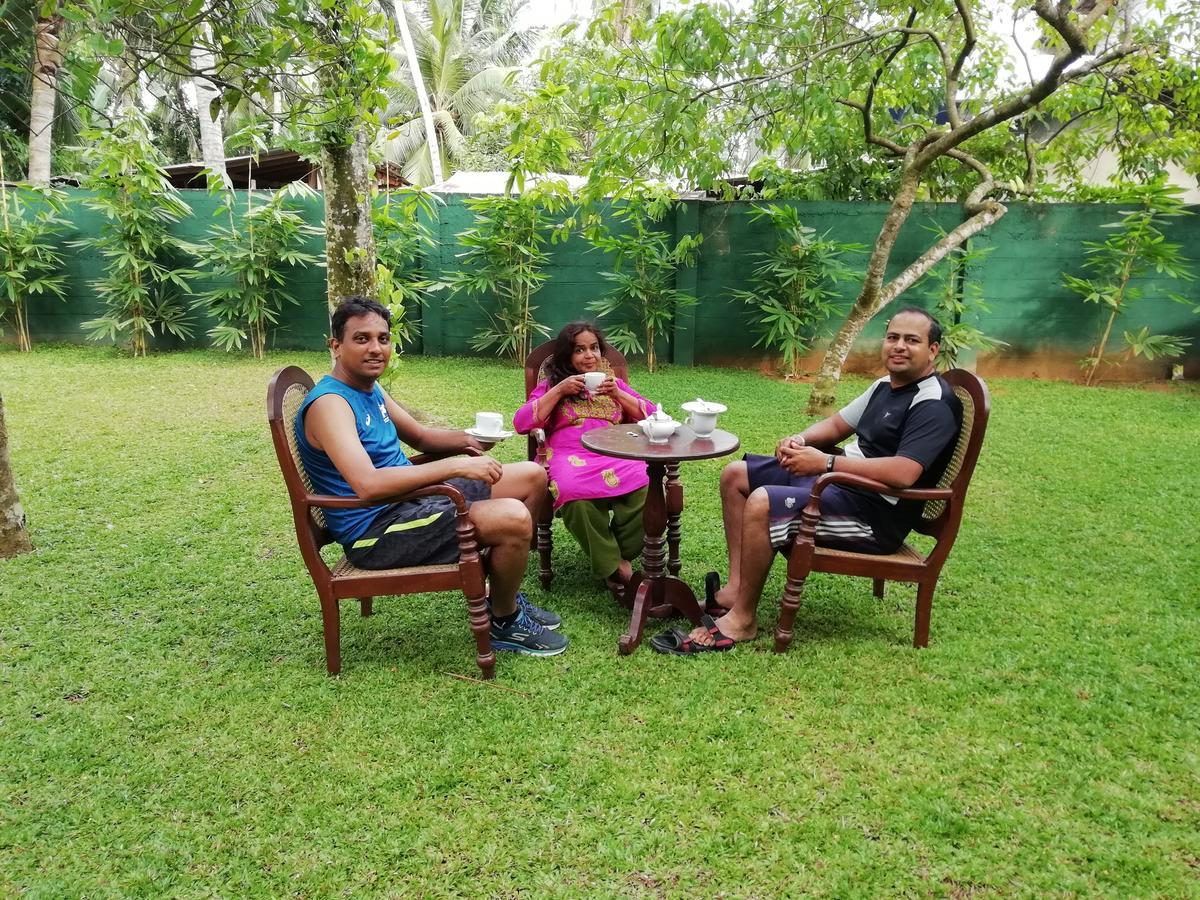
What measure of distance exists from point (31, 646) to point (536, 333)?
5926 mm

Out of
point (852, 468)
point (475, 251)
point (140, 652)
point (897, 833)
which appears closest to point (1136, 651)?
point (852, 468)

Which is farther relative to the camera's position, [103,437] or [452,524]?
[103,437]

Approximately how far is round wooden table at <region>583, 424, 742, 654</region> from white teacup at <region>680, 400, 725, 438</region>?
1.2 inches

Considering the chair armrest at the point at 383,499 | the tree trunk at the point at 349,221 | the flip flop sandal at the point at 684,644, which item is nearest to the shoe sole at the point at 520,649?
the flip flop sandal at the point at 684,644

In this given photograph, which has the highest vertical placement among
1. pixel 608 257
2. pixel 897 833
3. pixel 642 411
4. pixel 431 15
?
pixel 431 15

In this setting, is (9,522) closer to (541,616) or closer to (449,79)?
(541,616)

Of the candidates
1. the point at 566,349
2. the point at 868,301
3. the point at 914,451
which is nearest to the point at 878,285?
the point at 868,301

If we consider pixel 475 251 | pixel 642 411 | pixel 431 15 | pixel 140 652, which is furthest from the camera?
pixel 431 15

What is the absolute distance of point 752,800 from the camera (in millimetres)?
1975

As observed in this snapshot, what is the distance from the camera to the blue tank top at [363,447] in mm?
2475

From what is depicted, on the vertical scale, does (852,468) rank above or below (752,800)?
above

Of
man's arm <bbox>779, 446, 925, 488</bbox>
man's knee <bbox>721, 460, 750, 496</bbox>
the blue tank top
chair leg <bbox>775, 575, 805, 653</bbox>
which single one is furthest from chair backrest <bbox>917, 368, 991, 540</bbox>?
the blue tank top

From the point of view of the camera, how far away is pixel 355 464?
232 cm

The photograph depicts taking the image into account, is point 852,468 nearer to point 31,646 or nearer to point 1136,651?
point 1136,651
